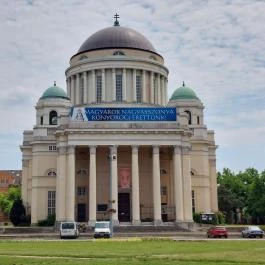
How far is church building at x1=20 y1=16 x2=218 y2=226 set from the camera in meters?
65.9

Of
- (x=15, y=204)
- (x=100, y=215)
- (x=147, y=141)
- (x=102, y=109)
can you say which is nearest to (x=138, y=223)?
(x=100, y=215)

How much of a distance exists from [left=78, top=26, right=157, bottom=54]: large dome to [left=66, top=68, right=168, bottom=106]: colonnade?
3849mm

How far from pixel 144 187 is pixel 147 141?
25.4ft

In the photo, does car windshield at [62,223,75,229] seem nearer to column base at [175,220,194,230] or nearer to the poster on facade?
the poster on facade

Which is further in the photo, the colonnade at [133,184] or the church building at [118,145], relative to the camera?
the church building at [118,145]

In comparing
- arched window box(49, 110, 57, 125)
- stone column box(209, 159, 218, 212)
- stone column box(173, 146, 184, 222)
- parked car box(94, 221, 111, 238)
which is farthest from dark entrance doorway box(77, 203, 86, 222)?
stone column box(209, 159, 218, 212)

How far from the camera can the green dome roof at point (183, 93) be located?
79494 mm

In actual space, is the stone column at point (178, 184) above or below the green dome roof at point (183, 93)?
below

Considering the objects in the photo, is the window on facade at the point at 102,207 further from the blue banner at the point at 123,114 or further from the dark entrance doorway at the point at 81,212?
the blue banner at the point at 123,114

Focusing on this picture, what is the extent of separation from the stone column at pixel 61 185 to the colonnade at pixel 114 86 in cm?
1421

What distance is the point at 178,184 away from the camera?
6606cm

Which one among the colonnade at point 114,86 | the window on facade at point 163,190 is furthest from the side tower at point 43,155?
the window on facade at point 163,190

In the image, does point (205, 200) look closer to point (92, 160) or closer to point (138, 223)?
point (138, 223)

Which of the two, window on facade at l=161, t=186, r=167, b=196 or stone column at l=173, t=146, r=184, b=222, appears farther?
window on facade at l=161, t=186, r=167, b=196
